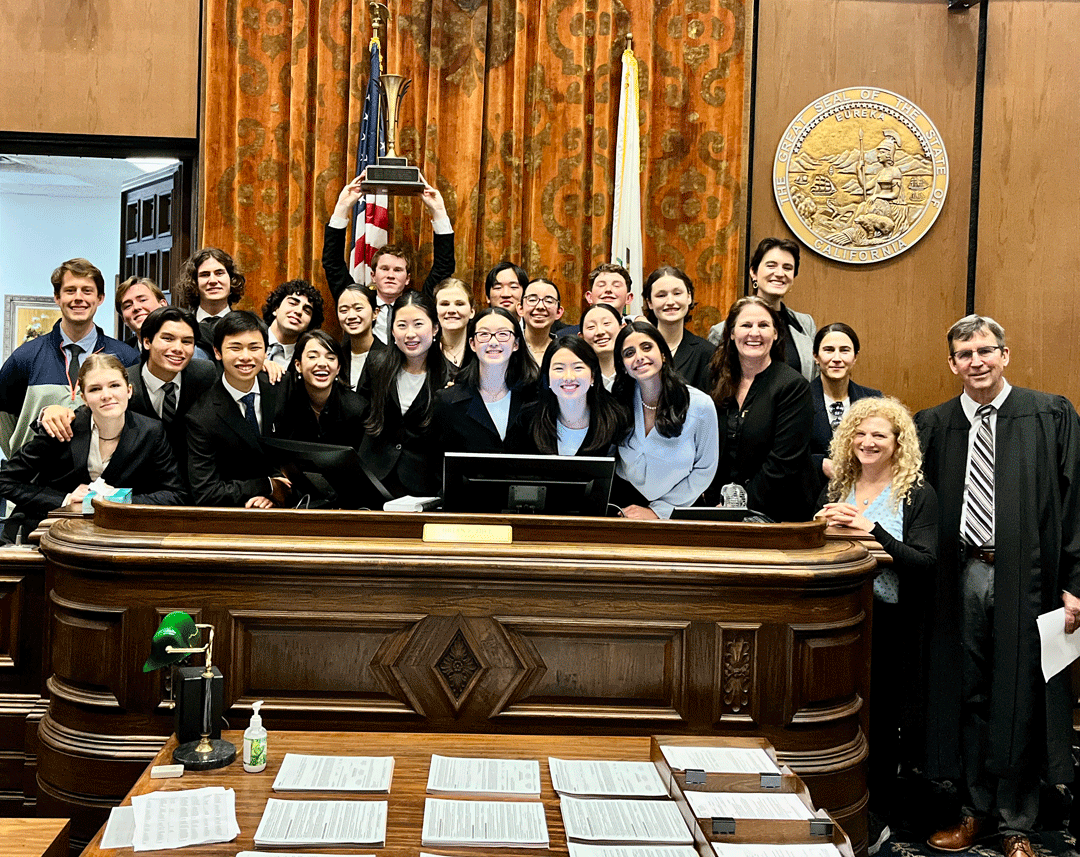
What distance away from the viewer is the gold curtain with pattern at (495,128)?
219 inches

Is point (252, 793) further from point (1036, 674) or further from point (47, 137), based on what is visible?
point (47, 137)

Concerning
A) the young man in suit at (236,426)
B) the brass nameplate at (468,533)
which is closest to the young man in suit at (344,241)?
the young man in suit at (236,426)

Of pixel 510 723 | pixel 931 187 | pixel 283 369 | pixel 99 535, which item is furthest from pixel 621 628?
pixel 931 187

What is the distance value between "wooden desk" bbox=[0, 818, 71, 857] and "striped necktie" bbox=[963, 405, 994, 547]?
2.92m

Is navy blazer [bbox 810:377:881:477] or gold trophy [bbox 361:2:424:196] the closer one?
navy blazer [bbox 810:377:881:477]

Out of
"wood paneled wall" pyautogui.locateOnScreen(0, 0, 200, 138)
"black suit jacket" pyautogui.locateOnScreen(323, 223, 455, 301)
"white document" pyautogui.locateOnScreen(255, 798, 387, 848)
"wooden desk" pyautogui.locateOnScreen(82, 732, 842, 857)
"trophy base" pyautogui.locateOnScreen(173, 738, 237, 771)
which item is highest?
"wood paneled wall" pyautogui.locateOnScreen(0, 0, 200, 138)

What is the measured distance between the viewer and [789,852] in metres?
1.72

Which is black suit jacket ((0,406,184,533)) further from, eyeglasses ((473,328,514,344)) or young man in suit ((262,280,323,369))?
eyeglasses ((473,328,514,344))

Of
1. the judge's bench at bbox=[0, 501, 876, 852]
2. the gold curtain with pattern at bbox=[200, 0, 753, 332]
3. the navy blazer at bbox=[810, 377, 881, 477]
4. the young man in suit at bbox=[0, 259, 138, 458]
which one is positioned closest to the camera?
the judge's bench at bbox=[0, 501, 876, 852]

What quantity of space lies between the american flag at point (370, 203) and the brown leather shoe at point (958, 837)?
3.63 m

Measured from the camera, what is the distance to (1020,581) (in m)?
3.40

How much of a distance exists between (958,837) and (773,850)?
204 centimetres

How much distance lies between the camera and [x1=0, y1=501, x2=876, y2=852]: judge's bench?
271cm

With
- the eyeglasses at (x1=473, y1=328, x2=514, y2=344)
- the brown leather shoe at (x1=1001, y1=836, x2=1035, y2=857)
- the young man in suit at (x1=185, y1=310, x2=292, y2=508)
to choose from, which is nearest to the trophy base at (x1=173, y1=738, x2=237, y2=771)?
the young man in suit at (x1=185, y1=310, x2=292, y2=508)
